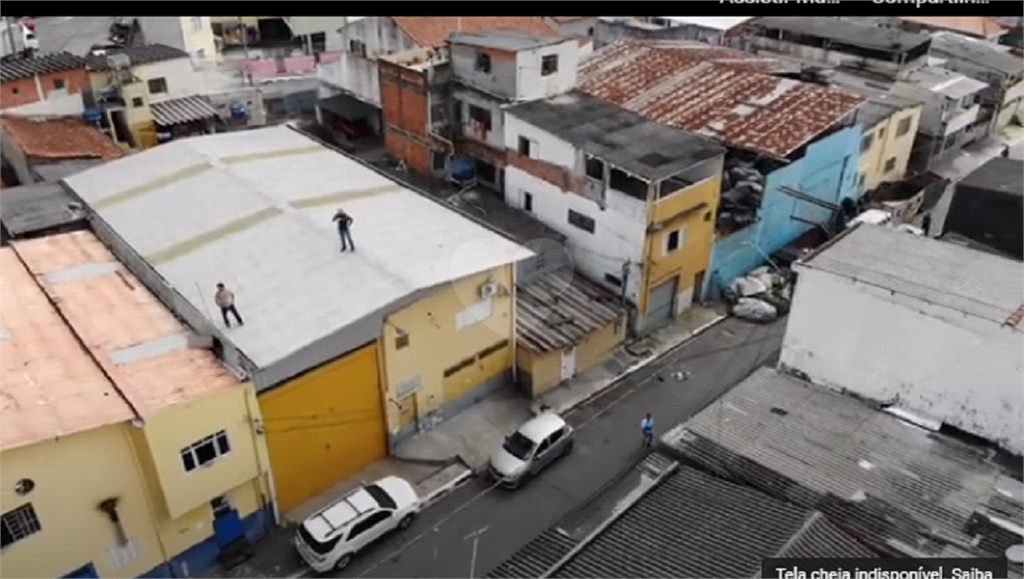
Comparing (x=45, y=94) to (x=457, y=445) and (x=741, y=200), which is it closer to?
(x=457, y=445)

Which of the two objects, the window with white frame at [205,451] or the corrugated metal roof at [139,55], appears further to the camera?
the corrugated metal roof at [139,55]

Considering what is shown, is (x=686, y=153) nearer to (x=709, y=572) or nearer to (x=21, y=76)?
(x=709, y=572)

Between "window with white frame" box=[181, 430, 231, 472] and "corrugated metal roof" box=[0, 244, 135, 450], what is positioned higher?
"corrugated metal roof" box=[0, 244, 135, 450]

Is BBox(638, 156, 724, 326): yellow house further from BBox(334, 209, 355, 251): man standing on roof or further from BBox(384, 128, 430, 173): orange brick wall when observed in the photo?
BBox(384, 128, 430, 173): orange brick wall

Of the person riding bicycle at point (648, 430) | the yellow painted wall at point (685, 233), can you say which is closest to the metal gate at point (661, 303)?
the yellow painted wall at point (685, 233)

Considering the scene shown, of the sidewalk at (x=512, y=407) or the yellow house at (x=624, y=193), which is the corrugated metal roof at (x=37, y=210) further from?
the yellow house at (x=624, y=193)

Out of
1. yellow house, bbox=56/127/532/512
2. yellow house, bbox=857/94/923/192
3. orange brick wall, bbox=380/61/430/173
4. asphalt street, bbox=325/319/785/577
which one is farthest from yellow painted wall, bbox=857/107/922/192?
yellow house, bbox=56/127/532/512
